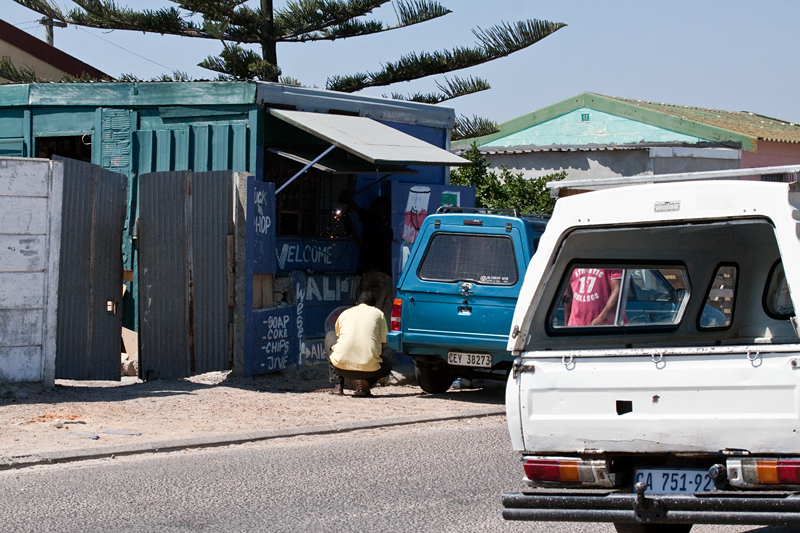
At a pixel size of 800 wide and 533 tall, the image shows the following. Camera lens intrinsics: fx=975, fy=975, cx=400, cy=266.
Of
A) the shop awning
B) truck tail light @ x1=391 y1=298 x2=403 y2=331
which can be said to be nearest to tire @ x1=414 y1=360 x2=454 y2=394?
truck tail light @ x1=391 y1=298 x2=403 y2=331

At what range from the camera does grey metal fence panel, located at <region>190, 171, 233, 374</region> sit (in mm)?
11641

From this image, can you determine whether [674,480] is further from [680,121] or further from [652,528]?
[680,121]

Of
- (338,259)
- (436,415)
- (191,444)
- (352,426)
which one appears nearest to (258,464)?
(191,444)

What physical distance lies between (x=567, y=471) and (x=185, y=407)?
600 centimetres

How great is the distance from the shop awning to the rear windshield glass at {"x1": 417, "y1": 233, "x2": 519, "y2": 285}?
4.10 ft

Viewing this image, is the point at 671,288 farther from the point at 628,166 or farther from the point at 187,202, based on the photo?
the point at 628,166

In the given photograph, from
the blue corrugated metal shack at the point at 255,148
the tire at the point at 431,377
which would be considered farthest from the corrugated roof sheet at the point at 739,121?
the tire at the point at 431,377

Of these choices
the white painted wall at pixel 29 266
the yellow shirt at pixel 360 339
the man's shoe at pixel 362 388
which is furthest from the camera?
the man's shoe at pixel 362 388

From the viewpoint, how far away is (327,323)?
13.2 m

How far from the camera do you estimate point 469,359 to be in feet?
35.3

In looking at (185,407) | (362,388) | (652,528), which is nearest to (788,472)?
(652,528)

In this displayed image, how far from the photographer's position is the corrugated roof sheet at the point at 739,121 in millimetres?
27547

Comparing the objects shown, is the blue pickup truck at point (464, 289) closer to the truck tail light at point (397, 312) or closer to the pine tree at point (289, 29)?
the truck tail light at point (397, 312)

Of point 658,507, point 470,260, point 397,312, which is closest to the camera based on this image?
point 658,507
